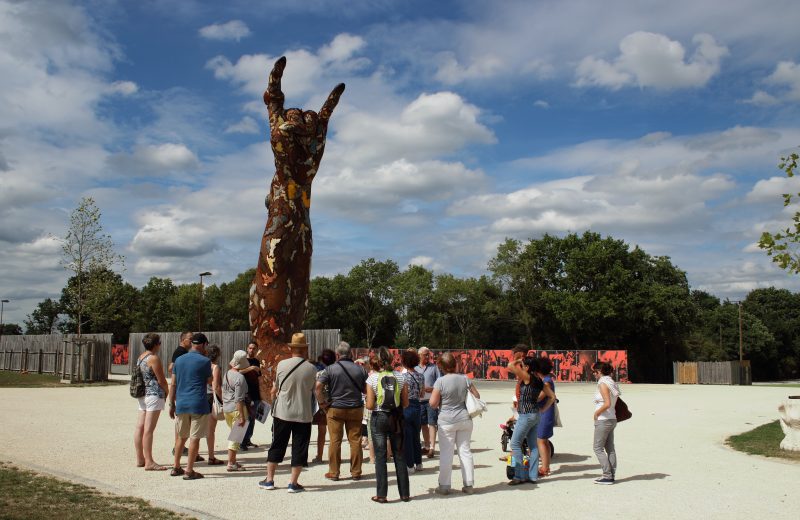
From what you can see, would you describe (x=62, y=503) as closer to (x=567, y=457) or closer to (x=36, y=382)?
(x=567, y=457)

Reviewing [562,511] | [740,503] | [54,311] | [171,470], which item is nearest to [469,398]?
[562,511]

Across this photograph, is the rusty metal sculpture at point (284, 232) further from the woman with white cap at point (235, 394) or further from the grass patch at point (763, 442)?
the grass patch at point (763, 442)

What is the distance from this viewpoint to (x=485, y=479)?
841 cm

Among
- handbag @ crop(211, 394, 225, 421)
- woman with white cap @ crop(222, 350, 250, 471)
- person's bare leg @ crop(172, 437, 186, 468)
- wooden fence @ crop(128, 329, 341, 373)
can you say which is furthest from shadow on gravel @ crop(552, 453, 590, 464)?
wooden fence @ crop(128, 329, 341, 373)

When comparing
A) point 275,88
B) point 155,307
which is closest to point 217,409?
point 275,88

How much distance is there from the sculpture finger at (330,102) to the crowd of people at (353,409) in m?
6.02

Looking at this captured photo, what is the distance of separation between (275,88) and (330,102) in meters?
1.13

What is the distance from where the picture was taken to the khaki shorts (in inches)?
321

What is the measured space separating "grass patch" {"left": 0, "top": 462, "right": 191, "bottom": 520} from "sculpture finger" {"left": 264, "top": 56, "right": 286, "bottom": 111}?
8.11m

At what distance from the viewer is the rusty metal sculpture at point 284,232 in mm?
13039

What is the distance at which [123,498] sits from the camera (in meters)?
6.91

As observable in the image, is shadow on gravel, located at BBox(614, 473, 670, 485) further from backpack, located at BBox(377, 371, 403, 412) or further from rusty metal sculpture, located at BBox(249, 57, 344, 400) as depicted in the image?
rusty metal sculpture, located at BBox(249, 57, 344, 400)

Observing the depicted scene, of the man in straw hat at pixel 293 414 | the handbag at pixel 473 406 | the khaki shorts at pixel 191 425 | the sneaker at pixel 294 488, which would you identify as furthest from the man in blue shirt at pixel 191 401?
the handbag at pixel 473 406

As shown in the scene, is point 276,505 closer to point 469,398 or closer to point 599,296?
point 469,398
